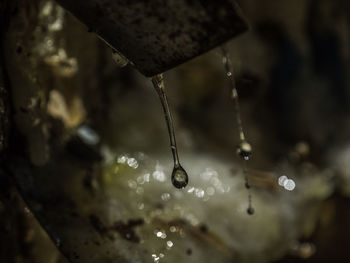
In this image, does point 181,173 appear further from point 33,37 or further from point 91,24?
point 33,37

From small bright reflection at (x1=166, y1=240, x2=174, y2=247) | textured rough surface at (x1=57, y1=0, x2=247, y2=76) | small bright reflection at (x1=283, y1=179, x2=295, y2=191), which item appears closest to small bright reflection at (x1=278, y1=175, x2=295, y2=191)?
small bright reflection at (x1=283, y1=179, x2=295, y2=191)

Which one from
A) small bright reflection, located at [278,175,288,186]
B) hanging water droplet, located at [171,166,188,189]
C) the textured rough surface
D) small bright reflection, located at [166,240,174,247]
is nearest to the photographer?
the textured rough surface

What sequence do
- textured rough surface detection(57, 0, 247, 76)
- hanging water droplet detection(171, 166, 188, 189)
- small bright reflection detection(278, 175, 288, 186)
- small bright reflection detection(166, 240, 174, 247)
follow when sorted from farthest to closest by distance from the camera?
small bright reflection detection(278, 175, 288, 186)
small bright reflection detection(166, 240, 174, 247)
hanging water droplet detection(171, 166, 188, 189)
textured rough surface detection(57, 0, 247, 76)

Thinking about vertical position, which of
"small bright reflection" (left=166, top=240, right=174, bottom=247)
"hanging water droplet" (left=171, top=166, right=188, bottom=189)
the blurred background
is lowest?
"small bright reflection" (left=166, top=240, right=174, bottom=247)

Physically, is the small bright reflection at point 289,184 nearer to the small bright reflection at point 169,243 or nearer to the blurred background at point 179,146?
the blurred background at point 179,146

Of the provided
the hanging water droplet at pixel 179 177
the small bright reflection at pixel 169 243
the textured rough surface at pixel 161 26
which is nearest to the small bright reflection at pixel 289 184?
the small bright reflection at pixel 169 243

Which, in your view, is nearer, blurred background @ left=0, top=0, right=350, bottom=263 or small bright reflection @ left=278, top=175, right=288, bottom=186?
blurred background @ left=0, top=0, right=350, bottom=263

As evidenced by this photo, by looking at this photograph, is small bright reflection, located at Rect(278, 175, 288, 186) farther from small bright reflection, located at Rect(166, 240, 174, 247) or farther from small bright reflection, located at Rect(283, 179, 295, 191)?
small bright reflection, located at Rect(166, 240, 174, 247)

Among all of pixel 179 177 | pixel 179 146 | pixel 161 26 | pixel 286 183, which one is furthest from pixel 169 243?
pixel 286 183

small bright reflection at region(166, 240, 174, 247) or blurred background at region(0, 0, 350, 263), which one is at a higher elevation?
blurred background at region(0, 0, 350, 263)
